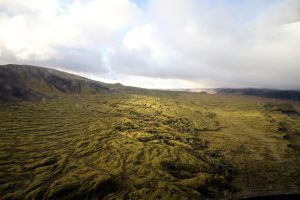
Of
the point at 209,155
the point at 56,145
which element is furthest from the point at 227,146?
the point at 56,145

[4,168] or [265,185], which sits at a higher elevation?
[4,168]

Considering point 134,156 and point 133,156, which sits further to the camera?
point 134,156

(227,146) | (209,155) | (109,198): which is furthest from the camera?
(227,146)

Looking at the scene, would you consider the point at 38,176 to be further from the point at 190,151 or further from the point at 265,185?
the point at 265,185
